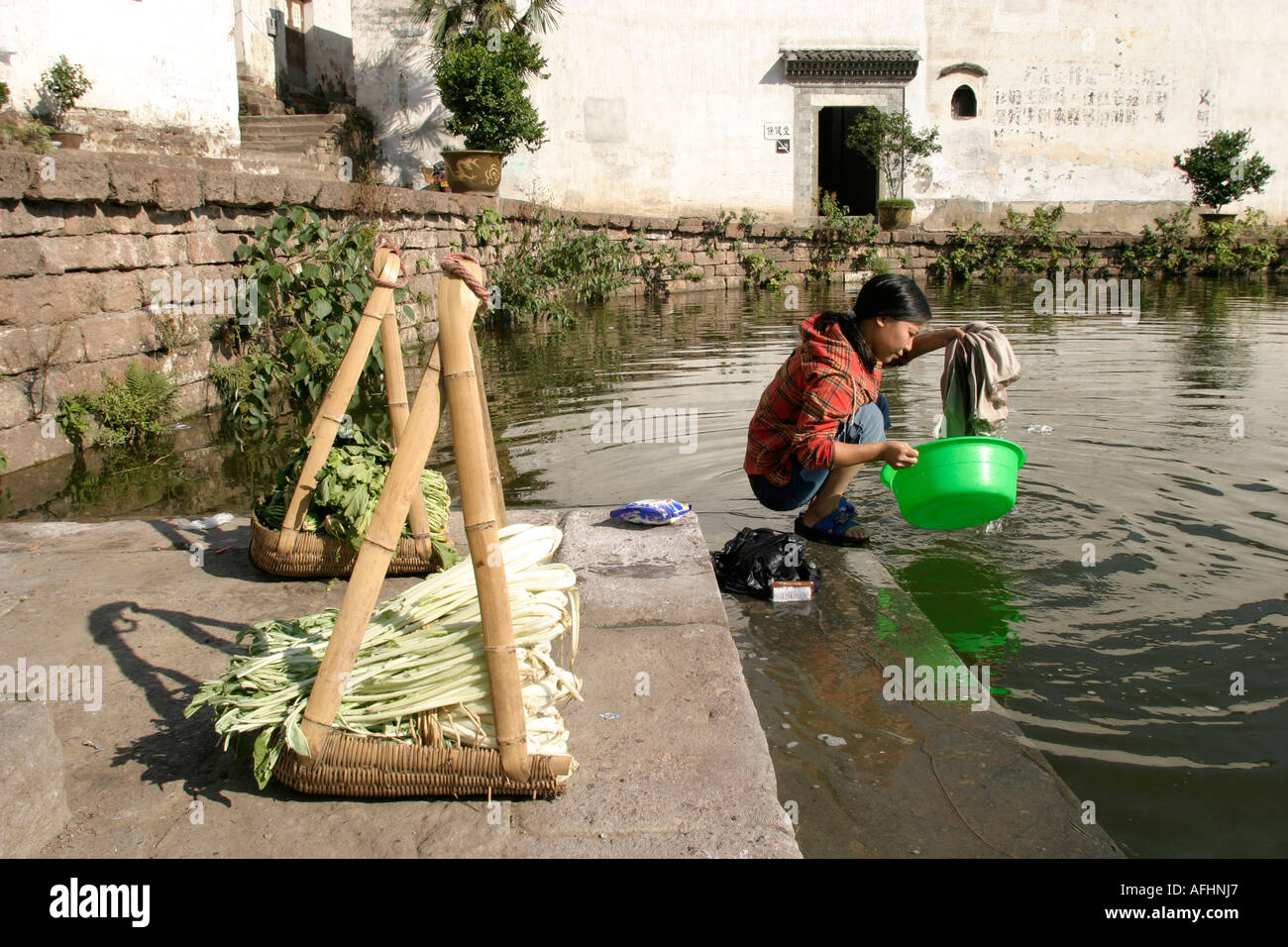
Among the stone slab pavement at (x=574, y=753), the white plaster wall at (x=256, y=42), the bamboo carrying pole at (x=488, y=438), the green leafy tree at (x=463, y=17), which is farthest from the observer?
the white plaster wall at (x=256, y=42)

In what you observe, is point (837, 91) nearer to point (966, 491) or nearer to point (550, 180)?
point (550, 180)

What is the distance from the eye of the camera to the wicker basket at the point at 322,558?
3660mm

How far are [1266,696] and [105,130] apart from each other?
14.7 m

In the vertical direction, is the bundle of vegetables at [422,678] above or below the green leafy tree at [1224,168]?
below

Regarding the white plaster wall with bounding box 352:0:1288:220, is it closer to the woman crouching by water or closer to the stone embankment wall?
the stone embankment wall

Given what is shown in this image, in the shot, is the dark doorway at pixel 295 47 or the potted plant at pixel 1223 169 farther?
the dark doorway at pixel 295 47

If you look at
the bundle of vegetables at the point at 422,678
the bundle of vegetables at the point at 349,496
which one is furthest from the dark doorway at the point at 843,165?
the bundle of vegetables at the point at 422,678

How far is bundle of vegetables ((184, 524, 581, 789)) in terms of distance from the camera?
2.40m

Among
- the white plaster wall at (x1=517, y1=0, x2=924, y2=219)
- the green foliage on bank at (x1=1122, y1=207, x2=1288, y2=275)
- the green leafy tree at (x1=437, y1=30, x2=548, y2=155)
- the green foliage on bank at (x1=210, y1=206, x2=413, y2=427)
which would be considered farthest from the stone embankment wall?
the green foliage on bank at (x1=1122, y1=207, x2=1288, y2=275)

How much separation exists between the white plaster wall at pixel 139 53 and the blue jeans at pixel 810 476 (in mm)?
12318

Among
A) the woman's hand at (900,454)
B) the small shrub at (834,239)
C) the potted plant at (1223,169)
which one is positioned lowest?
the woman's hand at (900,454)

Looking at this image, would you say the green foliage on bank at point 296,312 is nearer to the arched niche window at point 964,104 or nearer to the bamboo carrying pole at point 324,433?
the bamboo carrying pole at point 324,433

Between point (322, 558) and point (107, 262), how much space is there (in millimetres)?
4256

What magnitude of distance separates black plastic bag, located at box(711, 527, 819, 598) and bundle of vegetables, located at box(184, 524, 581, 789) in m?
1.43
